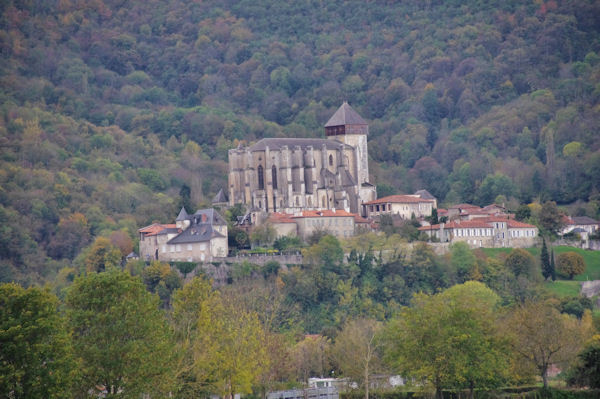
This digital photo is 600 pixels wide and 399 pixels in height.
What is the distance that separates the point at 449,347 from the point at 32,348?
79.9 feet

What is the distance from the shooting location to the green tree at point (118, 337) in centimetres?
4650

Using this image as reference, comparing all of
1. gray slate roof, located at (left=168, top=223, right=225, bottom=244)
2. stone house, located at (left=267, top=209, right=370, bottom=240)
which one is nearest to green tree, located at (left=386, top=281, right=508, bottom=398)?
gray slate roof, located at (left=168, top=223, right=225, bottom=244)

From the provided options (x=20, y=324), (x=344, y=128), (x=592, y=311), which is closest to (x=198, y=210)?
(x=344, y=128)

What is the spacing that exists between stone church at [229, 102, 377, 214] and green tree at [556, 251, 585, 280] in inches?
743

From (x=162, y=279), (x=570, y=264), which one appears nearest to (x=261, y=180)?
(x=162, y=279)

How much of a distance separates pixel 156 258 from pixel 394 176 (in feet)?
180

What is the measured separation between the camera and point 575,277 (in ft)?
334

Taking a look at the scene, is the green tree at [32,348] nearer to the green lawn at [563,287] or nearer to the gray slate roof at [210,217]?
the gray slate roof at [210,217]

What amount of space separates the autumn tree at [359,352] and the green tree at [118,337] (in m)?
15.2

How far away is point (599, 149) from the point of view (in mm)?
142875

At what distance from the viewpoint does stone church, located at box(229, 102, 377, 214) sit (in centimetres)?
11006

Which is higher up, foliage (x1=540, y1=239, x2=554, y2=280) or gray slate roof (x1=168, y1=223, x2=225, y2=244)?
gray slate roof (x1=168, y1=223, x2=225, y2=244)

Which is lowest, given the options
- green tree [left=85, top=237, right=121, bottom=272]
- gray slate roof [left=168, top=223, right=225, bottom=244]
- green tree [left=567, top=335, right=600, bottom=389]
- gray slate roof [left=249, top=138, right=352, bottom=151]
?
green tree [left=567, top=335, right=600, bottom=389]

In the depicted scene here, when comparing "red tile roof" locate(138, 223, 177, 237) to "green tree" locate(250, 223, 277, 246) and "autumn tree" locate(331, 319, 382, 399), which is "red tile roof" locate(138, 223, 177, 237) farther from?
"autumn tree" locate(331, 319, 382, 399)
